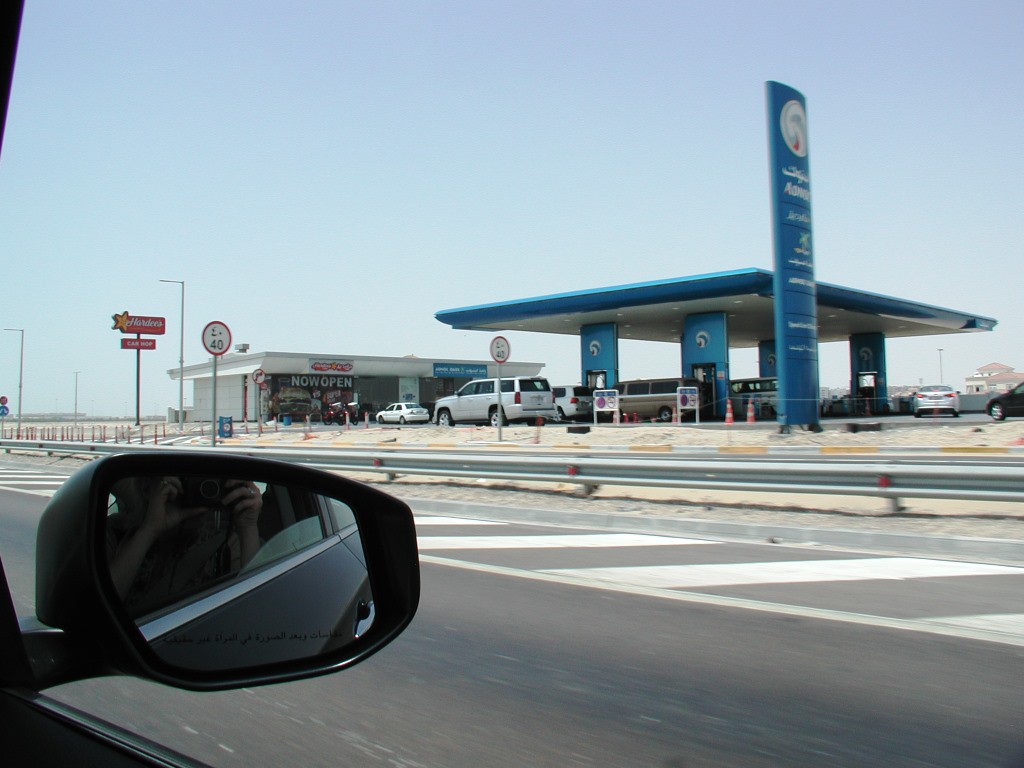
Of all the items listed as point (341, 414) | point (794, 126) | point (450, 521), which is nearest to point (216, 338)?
→ point (450, 521)

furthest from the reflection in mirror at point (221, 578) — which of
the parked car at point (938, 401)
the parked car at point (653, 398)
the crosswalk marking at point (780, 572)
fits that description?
the parked car at point (938, 401)

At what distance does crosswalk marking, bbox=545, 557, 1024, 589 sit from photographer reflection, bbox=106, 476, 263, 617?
16.3ft

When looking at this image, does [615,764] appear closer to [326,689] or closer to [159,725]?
[326,689]

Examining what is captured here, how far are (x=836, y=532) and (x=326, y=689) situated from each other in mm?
6173

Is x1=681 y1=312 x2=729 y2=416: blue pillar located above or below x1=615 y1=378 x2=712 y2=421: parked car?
above

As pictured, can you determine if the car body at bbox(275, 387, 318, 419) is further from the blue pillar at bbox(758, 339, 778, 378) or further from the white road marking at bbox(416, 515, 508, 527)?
the white road marking at bbox(416, 515, 508, 527)

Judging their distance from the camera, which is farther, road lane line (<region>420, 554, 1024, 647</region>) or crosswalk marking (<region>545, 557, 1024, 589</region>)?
crosswalk marking (<region>545, 557, 1024, 589</region>)

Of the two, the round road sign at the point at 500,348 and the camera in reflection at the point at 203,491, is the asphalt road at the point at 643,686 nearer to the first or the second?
the camera in reflection at the point at 203,491

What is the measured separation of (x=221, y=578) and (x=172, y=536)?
22cm

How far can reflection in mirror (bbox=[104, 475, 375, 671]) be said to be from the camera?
1.73m

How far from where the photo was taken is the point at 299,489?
7.97 ft

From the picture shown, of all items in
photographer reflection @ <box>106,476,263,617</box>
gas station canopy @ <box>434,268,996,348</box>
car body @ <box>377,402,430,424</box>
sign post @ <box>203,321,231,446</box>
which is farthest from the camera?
car body @ <box>377,402,430,424</box>

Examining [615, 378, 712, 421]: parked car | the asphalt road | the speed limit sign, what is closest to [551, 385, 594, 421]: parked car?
[615, 378, 712, 421]: parked car

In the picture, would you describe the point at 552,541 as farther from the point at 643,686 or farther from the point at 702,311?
the point at 702,311
